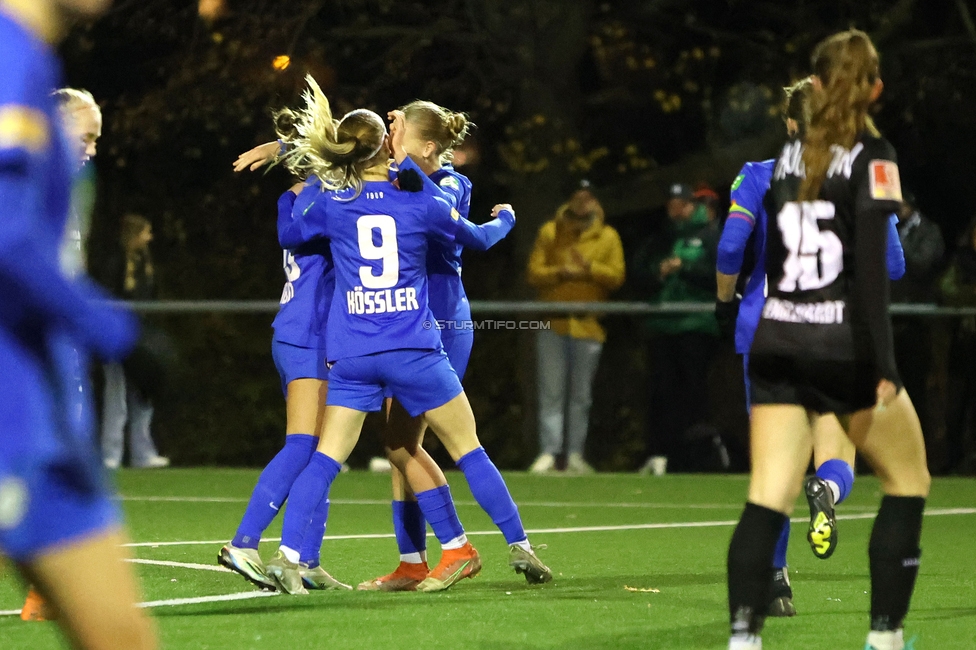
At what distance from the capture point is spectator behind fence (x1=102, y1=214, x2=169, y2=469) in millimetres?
14531

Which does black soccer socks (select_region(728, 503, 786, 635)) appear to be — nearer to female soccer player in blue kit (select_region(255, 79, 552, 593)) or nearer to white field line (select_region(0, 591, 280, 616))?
female soccer player in blue kit (select_region(255, 79, 552, 593))

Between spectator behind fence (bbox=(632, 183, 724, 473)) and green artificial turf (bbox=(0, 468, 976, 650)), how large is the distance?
1.93m

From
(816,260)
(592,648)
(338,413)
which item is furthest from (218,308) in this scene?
(816,260)

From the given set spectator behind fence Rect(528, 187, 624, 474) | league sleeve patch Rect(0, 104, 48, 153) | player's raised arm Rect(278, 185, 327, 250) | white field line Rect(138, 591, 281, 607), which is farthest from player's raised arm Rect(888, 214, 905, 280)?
spectator behind fence Rect(528, 187, 624, 474)

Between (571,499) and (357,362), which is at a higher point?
(357,362)

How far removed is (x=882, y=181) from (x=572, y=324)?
30.4 feet

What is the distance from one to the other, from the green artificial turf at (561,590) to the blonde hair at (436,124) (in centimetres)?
193

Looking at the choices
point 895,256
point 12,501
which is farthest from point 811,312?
point 12,501

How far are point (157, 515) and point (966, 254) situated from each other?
22.9 ft

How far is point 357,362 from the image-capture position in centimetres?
700

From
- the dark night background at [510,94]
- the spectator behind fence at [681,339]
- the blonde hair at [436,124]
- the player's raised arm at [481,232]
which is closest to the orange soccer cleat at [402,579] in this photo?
the player's raised arm at [481,232]

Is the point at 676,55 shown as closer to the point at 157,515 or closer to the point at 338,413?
the point at 157,515

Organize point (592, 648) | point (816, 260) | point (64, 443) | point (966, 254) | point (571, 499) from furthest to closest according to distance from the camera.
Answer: point (966, 254) < point (571, 499) < point (592, 648) < point (816, 260) < point (64, 443)

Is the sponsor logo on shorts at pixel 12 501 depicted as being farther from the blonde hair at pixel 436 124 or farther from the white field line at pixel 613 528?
the white field line at pixel 613 528
